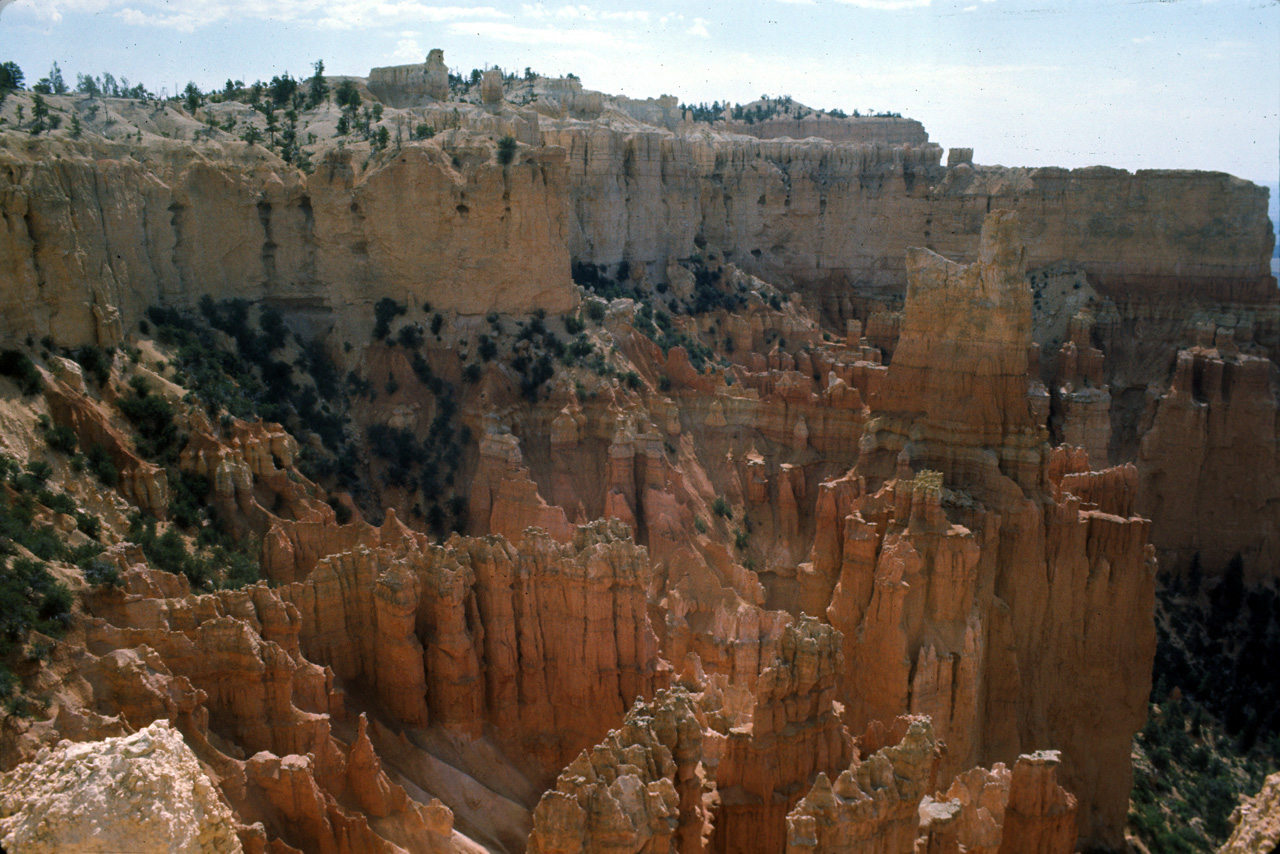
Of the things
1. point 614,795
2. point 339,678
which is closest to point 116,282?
point 339,678

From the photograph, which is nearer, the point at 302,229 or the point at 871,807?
the point at 871,807

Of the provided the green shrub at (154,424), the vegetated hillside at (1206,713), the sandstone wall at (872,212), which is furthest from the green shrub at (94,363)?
the vegetated hillside at (1206,713)

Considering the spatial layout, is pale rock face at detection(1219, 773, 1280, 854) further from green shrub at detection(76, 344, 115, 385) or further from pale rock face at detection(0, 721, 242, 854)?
green shrub at detection(76, 344, 115, 385)

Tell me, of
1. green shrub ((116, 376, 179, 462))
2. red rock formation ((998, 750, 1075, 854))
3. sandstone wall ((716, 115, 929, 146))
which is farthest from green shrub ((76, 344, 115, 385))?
sandstone wall ((716, 115, 929, 146))

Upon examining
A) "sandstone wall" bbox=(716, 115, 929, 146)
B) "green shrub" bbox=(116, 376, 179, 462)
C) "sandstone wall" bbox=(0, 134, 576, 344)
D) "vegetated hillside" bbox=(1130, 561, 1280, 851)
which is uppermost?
"sandstone wall" bbox=(716, 115, 929, 146)

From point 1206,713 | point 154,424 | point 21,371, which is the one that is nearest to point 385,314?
point 154,424

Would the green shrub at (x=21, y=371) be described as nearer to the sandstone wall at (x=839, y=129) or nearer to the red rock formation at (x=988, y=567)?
the red rock formation at (x=988, y=567)

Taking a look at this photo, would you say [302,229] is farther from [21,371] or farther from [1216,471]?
[1216,471]
